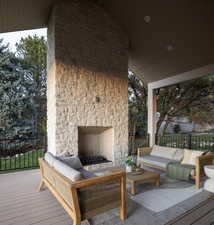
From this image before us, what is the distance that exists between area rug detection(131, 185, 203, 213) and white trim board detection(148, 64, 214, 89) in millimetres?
3811

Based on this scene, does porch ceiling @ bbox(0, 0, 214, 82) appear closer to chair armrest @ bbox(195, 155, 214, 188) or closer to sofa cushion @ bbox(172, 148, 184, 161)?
sofa cushion @ bbox(172, 148, 184, 161)

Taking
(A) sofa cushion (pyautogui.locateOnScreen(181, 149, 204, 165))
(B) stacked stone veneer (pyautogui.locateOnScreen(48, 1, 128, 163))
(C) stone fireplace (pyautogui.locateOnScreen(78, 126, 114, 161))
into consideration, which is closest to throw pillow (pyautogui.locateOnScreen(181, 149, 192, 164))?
(A) sofa cushion (pyautogui.locateOnScreen(181, 149, 204, 165))

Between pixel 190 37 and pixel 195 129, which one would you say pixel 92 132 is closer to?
pixel 190 37

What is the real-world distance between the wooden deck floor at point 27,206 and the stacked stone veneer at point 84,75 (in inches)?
46.7

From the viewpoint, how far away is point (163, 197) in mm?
2703

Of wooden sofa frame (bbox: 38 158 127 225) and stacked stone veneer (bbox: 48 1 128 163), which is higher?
stacked stone veneer (bbox: 48 1 128 163)

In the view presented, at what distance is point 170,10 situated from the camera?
4344mm

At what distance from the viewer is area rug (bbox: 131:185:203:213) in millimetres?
2427

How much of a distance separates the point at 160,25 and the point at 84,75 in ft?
9.74

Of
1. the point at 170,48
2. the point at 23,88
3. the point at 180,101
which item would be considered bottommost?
the point at 180,101

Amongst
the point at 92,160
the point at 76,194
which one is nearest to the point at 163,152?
the point at 92,160

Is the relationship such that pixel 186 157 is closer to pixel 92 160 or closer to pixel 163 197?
pixel 163 197

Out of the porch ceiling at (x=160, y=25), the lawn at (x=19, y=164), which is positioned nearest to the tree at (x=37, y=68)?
the lawn at (x=19, y=164)

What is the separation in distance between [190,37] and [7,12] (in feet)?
17.1
